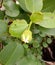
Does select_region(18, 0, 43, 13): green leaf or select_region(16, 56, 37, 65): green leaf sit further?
select_region(16, 56, 37, 65): green leaf

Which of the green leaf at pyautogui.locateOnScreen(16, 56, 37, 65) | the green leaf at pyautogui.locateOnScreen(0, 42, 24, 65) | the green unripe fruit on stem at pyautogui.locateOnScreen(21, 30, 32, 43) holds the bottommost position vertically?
the green leaf at pyautogui.locateOnScreen(16, 56, 37, 65)

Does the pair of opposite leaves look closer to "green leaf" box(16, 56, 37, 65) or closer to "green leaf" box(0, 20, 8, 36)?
"green leaf" box(0, 20, 8, 36)

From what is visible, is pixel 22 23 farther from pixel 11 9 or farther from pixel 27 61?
pixel 27 61

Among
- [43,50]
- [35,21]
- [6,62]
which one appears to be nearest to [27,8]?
[35,21]

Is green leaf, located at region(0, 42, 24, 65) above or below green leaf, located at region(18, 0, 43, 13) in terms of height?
below

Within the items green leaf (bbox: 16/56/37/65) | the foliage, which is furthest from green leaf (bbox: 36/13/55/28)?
green leaf (bbox: 16/56/37/65)

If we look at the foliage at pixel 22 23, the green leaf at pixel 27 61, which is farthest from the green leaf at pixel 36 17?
the green leaf at pixel 27 61

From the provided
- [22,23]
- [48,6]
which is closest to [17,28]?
[22,23]

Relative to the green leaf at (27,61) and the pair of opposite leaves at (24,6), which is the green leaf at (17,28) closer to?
the pair of opposite leaves at (24,6)

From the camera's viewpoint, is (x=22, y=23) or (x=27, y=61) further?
(x=27, y=61)

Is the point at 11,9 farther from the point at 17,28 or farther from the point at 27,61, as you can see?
the point at 27,61

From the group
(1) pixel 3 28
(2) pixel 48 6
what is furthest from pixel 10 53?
(2) pixel 48 6

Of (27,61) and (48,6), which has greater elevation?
(48,6)
